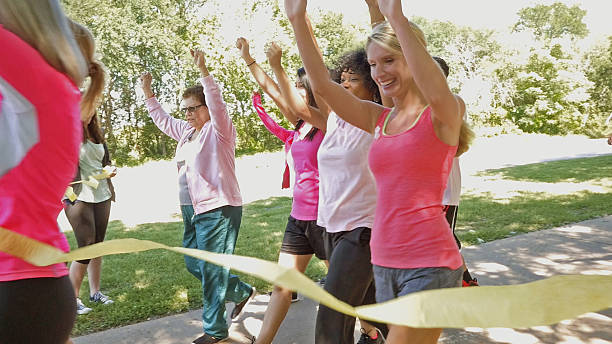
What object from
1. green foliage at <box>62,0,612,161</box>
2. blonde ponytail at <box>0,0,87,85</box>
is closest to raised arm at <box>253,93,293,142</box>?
blonde ponytail at <box>0,0,87,85</box>

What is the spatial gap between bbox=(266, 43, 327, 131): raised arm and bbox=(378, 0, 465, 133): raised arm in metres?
1.36

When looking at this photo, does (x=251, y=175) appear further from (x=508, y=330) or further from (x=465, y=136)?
(x=465, y=136)

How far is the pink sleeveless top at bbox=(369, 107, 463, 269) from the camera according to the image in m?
2.21

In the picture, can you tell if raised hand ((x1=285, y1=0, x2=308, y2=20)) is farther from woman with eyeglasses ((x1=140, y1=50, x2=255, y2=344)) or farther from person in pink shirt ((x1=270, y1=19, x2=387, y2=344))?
woman with eyeglasses ((x1=140, y1=50, x2=255, y2=344))

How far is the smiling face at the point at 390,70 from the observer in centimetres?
244

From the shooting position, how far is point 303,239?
3.68 m

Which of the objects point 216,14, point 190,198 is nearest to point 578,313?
point 190,198

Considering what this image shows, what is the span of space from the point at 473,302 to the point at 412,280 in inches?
51.0

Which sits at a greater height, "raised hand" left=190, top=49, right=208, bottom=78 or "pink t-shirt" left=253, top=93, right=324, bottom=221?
"raised hand" left=190, top=49, right=208, bottom=78

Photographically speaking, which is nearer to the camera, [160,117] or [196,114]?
[196,114]

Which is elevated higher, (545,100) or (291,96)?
(545,100)

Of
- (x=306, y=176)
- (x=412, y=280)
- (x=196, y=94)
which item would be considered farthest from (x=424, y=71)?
(x=196, y=94)

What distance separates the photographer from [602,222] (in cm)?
763

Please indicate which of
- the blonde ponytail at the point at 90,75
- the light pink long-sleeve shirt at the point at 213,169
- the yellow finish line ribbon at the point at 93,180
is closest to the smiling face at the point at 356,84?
the light pink long-sleeve shirt at the point at 213,169
